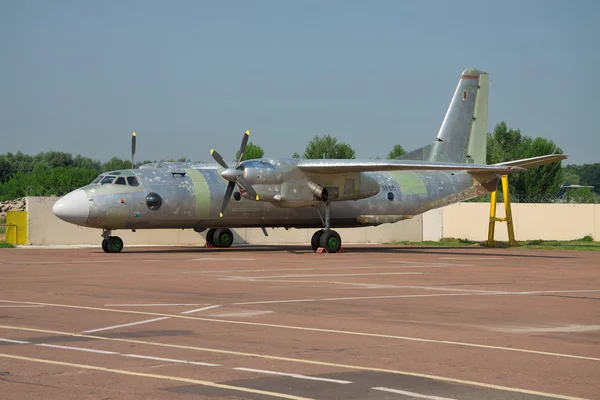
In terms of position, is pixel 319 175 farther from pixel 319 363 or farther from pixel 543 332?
pixel 319 363

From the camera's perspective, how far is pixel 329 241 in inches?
1431

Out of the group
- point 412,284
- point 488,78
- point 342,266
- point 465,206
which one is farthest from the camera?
point 465,206

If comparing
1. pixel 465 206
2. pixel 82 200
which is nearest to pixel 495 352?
pixel 82 200

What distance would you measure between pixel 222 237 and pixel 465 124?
530 inches

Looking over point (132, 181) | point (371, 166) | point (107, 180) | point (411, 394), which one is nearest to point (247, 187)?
point (132, 181)

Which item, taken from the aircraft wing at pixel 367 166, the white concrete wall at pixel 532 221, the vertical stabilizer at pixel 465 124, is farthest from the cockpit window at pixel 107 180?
the white concrete wall at pixel 532 221

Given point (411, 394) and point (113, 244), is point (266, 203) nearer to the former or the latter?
point (113, 244)

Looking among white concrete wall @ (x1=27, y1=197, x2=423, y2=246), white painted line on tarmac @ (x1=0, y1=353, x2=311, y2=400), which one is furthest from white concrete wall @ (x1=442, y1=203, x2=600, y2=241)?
white painted line on tarmac @ (x1=0, y1=353, x2=311, y2=400)

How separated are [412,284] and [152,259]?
12918 millimetres

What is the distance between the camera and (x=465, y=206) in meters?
52.3

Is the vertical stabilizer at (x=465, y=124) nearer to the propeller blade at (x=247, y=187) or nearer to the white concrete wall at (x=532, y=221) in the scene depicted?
the white concrete wall at (x=532, y=221)

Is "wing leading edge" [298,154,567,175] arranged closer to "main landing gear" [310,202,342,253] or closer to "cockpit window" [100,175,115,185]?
"main landing gear" [310,202,342,253]

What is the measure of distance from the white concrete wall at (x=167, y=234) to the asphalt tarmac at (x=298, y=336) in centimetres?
2053

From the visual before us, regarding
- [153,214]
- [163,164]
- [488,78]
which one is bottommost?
[153,214]
